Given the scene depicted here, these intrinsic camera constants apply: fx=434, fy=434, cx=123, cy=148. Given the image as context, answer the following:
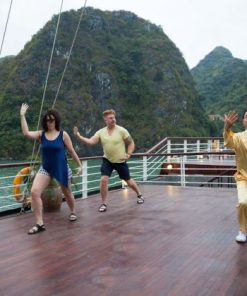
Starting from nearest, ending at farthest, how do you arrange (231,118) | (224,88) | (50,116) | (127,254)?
(127,254) < (231,118) < (50,116) < (224,88)

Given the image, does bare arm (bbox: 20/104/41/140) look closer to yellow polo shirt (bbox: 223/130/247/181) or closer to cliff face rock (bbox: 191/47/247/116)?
yellow polo shirt (bbox: 223/130/247/181)

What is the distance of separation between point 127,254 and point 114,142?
2.41 metres

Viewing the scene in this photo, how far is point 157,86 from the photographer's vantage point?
87.5 metres

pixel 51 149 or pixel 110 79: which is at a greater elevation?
pixel 110 79

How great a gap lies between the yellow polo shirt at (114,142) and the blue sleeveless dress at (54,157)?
44.5 inches

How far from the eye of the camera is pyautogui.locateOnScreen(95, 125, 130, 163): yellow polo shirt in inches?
233

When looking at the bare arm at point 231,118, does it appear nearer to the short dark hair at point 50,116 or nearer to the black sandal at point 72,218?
the short dark hair at point 50,116

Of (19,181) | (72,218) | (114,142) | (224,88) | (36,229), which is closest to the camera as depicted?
(36,229)

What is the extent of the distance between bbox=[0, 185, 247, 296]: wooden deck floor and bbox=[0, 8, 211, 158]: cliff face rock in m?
64.9

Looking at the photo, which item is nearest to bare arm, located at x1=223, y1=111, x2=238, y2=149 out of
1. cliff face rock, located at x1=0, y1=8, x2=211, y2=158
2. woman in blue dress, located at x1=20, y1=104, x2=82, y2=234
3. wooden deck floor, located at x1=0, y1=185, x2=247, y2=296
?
wooden deck floor, located at x1=0, y1=185, x2=247, y2=296

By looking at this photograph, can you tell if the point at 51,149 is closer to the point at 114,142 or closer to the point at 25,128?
the point at 25,128

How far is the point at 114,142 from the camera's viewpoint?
19.4ft

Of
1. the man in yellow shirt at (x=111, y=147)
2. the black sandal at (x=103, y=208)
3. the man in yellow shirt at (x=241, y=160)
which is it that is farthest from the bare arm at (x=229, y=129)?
the black sandal at (x=103, y=208)

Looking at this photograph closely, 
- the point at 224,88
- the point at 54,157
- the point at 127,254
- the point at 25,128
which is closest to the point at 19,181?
the point at 54,157
